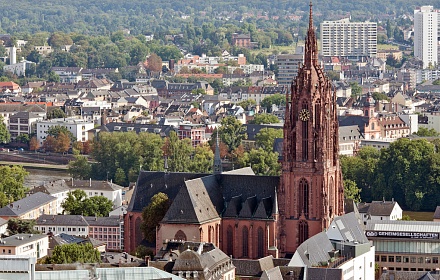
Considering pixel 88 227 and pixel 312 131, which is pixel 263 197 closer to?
pixel 312 131

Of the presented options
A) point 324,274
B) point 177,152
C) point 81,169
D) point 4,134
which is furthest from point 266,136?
point 324,274

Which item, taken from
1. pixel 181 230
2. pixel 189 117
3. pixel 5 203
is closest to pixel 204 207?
pixel 181 230

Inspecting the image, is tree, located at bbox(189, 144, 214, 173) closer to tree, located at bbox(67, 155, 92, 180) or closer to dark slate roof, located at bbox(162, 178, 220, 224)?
tree, located at bbox(67, 155, 92, 180)

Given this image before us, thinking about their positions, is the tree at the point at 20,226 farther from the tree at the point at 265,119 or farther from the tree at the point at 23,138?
the tree at the point at 23,138

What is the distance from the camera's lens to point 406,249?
265 feet

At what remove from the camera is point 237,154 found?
5295 inches

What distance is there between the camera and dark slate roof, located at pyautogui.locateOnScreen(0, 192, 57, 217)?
98.4m

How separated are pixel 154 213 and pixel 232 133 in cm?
6137

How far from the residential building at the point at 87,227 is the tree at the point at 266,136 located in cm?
4056

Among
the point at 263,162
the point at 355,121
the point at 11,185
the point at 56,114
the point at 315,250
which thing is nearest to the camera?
the point at 315,250

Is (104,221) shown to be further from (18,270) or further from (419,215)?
(18,270)

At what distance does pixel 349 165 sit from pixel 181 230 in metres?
36.5

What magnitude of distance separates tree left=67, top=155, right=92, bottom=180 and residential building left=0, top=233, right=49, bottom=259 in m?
39.7

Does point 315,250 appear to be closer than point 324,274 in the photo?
No
